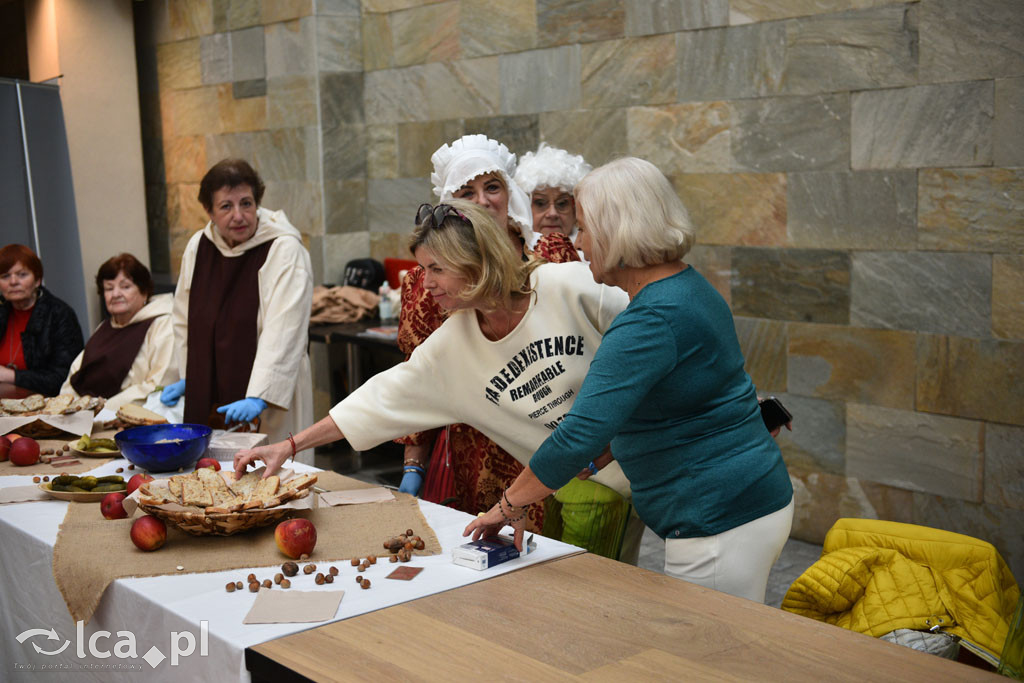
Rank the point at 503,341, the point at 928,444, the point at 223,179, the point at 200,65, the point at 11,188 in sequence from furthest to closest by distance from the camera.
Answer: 1. the point at 200,65
2. the point at 11,188
3. the point at 928,444
4. the point at 223,179
5. the point at 503,341

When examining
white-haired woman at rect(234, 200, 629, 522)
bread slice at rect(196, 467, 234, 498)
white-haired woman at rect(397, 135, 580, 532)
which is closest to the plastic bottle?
white-haired woman at rect(397, 135, 580, 532)

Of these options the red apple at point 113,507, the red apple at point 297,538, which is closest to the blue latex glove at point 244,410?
the red apple at point 113,507

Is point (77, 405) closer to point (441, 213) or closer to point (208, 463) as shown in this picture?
point (208, 463)

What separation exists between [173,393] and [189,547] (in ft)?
6.97

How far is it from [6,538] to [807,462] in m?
3.53

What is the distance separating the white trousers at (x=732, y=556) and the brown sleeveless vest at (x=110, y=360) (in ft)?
11.2

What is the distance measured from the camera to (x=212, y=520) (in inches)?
87.3

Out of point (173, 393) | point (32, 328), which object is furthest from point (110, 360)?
point (173, 393)

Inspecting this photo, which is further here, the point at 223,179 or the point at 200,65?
the point at 200,65

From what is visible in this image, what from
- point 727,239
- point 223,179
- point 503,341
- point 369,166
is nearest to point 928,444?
point 727,239

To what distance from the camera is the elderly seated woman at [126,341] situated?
4.80 metres

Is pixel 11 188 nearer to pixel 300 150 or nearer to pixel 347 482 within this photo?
pixel 300 150

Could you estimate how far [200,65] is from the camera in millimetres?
7742

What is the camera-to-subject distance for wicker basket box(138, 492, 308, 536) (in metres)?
2.21
